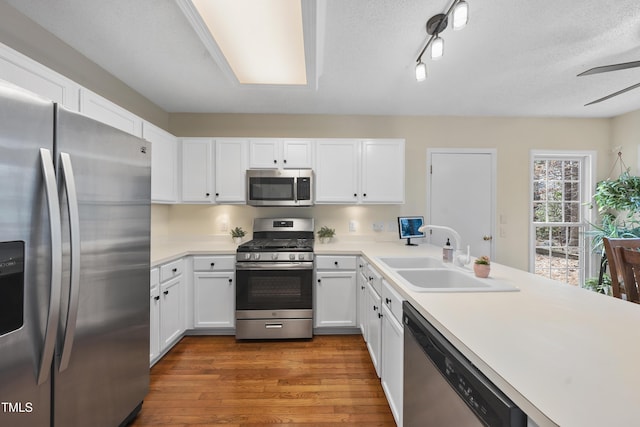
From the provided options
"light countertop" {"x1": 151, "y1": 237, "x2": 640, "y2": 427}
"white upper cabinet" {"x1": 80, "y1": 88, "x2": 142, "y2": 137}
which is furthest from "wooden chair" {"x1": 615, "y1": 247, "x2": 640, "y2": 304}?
"white upper cabinet" {"x1": 80, "y1": 88, "x2": 142, "y2": 137}

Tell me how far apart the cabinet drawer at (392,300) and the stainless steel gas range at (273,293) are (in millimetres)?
1040

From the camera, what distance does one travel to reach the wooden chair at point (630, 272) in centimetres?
146

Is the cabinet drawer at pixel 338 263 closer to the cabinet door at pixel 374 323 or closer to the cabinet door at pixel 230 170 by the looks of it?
the cabinet door at pixel 374 323

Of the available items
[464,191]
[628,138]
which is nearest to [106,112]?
[464,191]

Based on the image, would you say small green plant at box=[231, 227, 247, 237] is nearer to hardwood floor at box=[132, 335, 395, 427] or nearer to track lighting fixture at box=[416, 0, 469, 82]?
Result: hardwood floor at box=[132, 335, 395, 427]

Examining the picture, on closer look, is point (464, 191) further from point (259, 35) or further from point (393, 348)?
Answer: point (259, 35)

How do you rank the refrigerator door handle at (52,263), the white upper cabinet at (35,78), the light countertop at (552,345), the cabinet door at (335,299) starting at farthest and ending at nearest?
the cabinet door at (335,299)
the white upper cabinet at (35,78)
the refrigerator door handle at (52,263)
the light countertop at (552,345)

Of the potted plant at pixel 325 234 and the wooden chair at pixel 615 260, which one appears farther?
the potted plant at pixel 325 234

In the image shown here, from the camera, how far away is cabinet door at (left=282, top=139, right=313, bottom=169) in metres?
3.02

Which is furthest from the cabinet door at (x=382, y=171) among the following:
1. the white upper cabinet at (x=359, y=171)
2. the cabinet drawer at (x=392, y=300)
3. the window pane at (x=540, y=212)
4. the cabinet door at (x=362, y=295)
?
the window pane at (x=540, y=212)

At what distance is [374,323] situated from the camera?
6.62 ft

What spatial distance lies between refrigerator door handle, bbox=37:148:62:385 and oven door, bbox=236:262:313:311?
1.60 meters

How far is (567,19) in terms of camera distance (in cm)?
168

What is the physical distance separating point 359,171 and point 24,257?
265 cm
